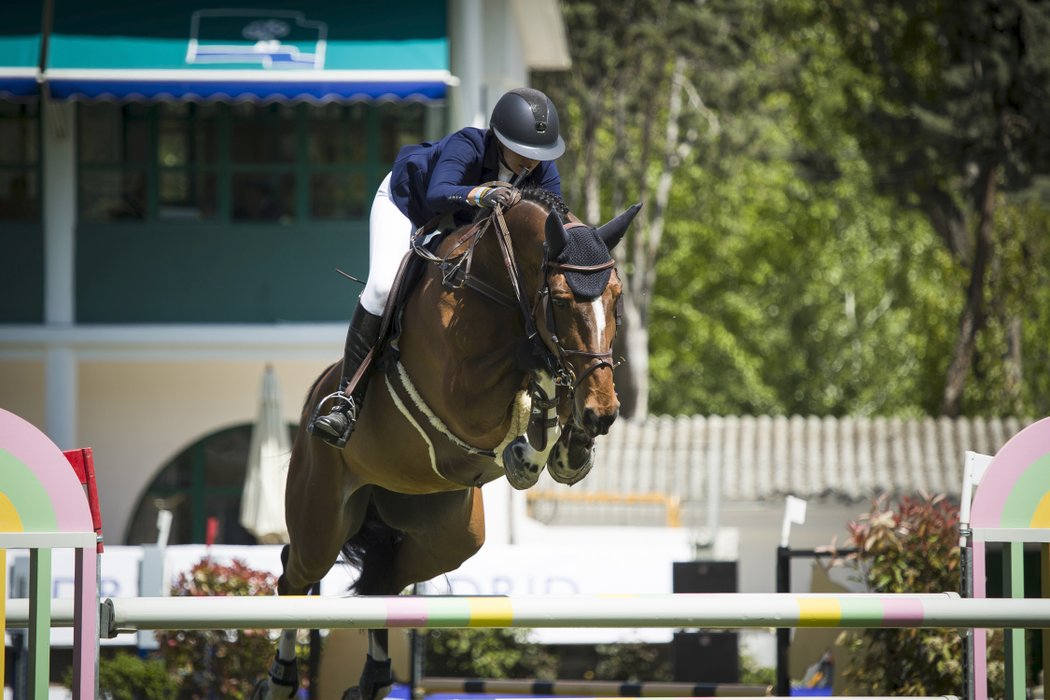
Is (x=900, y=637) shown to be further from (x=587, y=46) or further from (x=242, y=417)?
(x=587, y=46)

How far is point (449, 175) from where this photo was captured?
445 centimetres

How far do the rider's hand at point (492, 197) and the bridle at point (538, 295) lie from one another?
0.02 m

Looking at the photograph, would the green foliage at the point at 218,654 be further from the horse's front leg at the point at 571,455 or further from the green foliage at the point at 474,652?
the horse's front leg at the point at 571,455

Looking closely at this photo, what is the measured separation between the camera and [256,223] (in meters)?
12.4

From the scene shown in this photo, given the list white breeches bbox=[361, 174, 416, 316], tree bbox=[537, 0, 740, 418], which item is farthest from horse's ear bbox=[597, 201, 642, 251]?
tree bbox=[537, 0, 740, 418]

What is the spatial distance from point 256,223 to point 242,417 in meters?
2.01

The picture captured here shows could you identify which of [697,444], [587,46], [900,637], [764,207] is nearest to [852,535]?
[900,637]

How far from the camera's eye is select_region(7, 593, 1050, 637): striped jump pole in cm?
337

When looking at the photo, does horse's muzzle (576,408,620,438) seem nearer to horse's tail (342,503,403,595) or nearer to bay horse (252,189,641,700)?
bay horse (252,189,641,700)

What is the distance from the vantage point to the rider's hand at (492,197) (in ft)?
13.9

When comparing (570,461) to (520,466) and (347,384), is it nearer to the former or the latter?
(520,466)

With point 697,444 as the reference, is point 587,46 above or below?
above

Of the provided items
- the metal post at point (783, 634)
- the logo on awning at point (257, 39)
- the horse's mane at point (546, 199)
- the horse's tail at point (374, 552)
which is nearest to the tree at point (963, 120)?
the logo on awning at point (257, 39)

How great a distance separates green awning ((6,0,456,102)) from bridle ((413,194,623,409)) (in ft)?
20.3
